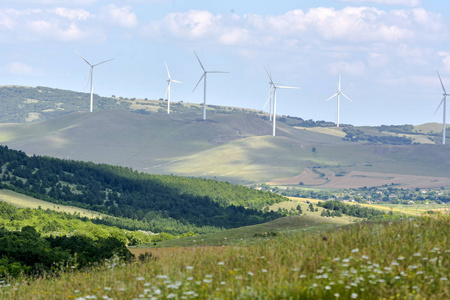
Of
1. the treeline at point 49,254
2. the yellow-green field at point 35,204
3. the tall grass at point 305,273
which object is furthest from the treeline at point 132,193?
the tall grass at point 305,273

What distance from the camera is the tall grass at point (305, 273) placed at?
15.4m

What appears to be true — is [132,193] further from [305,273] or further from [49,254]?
[305,273]

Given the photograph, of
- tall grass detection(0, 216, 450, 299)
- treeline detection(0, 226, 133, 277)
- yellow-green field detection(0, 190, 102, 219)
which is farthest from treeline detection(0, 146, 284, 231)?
tall grass detection(0, 216, 450, 299)

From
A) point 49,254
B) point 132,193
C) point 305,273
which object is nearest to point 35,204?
point 132,193

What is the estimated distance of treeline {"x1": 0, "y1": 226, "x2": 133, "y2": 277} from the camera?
97.6ft

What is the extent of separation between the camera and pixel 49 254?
32.5 metres

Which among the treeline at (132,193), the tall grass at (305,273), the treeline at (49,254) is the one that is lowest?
the treeline at (132,193)

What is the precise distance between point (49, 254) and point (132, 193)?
370 ft

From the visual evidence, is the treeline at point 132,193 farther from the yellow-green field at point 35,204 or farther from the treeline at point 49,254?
the treeline at point 49,254

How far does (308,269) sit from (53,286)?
26.5ft

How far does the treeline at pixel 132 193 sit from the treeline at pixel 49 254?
69.5 m

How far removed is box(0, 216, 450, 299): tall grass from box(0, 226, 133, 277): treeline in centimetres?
713

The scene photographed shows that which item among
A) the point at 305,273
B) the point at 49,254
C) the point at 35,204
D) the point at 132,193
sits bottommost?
the point at 132,193

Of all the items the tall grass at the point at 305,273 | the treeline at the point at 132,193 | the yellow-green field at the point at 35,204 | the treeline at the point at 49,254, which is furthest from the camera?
the treeline at the point at 132,193
